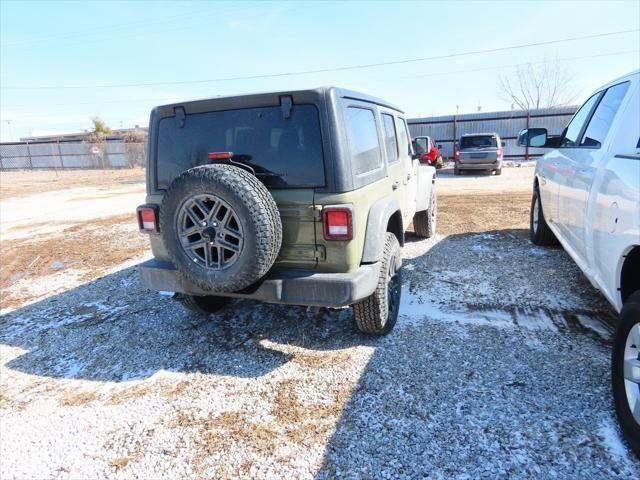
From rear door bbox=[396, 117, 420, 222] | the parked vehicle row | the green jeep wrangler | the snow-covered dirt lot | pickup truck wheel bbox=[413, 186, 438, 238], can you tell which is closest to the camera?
the snow-covered dirt lot

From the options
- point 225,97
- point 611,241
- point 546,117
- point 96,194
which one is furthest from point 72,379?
point 546,117

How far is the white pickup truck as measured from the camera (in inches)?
84.9

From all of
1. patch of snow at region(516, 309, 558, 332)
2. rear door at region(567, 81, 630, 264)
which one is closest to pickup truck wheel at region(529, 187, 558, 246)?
rear door at region(567, 81, 630, 264)

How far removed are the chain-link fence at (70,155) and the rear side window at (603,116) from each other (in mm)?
34940

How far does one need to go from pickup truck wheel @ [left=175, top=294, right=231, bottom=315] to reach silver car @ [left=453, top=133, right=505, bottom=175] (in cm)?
1449

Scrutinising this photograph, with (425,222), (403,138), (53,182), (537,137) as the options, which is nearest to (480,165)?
(425,222)

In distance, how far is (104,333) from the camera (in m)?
3.93

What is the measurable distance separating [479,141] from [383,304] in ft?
49.2

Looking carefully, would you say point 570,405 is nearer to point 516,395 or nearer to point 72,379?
point 516,395

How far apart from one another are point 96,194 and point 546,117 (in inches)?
859

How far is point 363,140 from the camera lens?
3258mm

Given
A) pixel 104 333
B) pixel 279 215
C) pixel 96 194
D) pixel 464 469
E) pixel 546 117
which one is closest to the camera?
pixel 464 469

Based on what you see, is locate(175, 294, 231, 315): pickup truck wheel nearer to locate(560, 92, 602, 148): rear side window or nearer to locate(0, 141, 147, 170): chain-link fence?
locate(560, 92, 602, 148): rear side window

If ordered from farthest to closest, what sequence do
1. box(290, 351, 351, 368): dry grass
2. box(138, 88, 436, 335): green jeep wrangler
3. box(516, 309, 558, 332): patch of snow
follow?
box(516, 309, 558, 332): patch of snow
box(290, 351, 351, 368): dry grass
box(138, 88, 436, 335): green jeep wrangler
